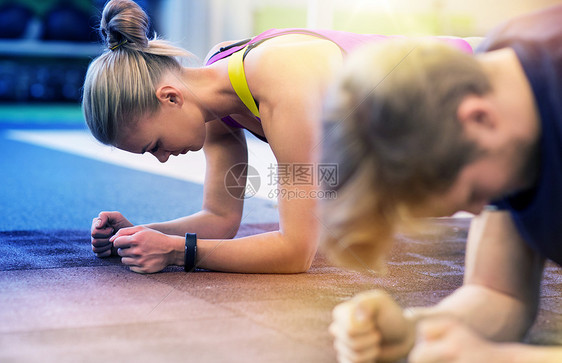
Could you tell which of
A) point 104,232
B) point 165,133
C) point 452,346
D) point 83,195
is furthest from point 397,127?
point 83,195

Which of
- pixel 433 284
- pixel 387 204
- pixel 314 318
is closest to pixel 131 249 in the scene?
pixel 314 318

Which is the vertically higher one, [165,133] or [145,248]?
[165,133]

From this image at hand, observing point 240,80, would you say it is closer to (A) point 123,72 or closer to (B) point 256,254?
(A) point 123,72

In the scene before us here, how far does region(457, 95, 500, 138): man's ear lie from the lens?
1.80 feet

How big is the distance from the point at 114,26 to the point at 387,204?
0.80 m

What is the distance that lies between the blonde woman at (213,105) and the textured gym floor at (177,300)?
0.05m

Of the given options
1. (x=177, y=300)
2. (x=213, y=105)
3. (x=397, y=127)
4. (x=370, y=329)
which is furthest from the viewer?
(x=213, y=105)

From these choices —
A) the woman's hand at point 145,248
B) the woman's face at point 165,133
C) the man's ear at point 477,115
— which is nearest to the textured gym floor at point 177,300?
the woman's hand at point 145,248

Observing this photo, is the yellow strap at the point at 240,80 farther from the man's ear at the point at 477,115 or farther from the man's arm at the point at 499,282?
the man's ear at the point at 477,115

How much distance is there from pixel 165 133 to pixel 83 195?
1192 mm

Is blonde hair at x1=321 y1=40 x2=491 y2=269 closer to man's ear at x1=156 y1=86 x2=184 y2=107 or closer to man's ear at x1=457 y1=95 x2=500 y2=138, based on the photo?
man's ear at x1=457 y1=95 x2=500 y2=138

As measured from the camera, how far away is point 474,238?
0.77 m

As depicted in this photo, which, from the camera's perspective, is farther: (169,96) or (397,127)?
(169,96)

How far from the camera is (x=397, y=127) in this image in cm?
55
